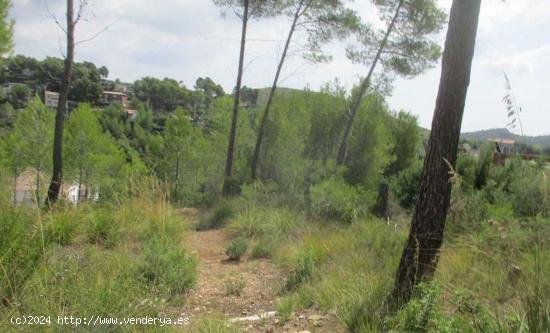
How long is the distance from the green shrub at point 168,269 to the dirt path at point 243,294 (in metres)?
0.15

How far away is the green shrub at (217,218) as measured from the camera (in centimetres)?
913

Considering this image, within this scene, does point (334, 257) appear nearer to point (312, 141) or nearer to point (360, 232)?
point (360, 232)

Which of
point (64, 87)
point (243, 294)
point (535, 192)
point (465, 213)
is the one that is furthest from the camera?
point (64, 87)

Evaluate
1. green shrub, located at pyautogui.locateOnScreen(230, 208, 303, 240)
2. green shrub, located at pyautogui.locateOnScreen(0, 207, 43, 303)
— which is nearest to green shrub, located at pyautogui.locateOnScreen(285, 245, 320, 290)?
green shrub, located at pyautogui.locateOnScreen(230, 208, 303, 240)

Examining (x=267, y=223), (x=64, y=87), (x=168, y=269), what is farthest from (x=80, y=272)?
(x=64, y=87)

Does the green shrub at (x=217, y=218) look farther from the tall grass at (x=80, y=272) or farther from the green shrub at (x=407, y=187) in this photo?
the green shrub at (x=407, y=187)

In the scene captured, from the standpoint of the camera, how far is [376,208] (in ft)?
28.7

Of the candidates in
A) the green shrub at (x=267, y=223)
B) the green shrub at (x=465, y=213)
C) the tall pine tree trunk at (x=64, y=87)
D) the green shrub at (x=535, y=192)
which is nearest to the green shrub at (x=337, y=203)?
the green shrub at (x=267, y=223)

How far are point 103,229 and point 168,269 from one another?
1715 mm

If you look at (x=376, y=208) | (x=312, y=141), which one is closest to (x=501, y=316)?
(x=376, y=208)

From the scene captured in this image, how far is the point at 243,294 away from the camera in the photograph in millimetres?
4504

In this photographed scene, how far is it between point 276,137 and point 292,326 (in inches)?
501

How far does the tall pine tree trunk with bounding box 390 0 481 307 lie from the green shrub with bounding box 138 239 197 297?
2.03 m

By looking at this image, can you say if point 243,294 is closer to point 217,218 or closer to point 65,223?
point 65,223
